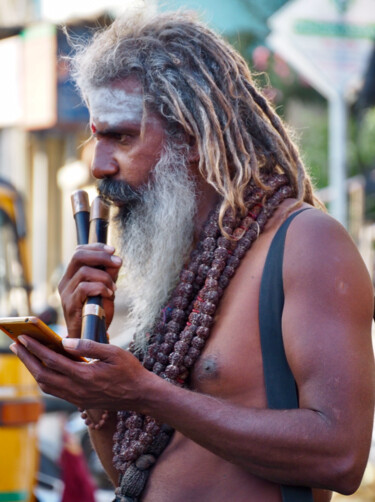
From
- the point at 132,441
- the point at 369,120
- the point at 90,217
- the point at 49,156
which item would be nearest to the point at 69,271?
the point at 90,217

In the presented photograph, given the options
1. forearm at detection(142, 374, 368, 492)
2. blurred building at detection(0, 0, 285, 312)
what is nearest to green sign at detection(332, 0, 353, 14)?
blurred building at detection(0, 0, 285, 312)

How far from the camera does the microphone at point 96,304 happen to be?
228cm

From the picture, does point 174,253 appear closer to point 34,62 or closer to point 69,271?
point 69,271

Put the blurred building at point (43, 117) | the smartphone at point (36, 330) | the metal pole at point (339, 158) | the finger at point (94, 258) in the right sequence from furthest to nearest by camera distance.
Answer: the blurred building at point (43, 117) → the metal pole at point (339, 158) → the finger at point (94, 258) → the smartphone at point (36, 330)

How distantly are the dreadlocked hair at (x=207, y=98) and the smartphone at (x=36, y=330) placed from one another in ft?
2.32

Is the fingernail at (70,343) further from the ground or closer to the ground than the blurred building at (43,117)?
closer to the ground

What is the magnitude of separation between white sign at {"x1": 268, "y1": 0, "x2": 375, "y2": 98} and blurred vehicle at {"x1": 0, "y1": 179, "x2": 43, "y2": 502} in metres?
2.18

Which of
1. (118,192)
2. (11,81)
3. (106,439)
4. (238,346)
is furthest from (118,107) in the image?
(11,81)

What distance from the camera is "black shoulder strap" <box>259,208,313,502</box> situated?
2112mm

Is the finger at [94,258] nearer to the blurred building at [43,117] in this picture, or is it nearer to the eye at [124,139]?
the eye at [124,139]

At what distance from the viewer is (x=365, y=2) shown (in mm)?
5887

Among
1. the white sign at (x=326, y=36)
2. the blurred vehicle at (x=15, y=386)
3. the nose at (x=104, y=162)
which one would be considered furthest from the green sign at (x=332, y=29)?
the nose at (x=104, y=162)

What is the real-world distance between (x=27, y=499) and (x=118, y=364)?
353 centimetres

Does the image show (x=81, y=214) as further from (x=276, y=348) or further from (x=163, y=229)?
(x=276, y=348)
